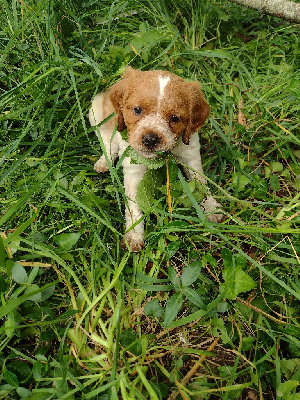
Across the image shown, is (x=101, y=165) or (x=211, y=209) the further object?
(x=101, y=165)

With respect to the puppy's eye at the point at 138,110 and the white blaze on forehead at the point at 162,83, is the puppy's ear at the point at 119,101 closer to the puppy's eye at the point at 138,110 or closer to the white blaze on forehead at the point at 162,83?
the puppy's eye at the point at 138,110

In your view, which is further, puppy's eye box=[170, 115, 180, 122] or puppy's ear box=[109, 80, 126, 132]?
puppy's ear box=[109, 80, 126, 132]

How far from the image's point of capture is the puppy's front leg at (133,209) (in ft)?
8.24

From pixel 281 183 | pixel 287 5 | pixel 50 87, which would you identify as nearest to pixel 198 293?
pixel 281 183

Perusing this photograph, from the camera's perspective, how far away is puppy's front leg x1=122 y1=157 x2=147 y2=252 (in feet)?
8.24

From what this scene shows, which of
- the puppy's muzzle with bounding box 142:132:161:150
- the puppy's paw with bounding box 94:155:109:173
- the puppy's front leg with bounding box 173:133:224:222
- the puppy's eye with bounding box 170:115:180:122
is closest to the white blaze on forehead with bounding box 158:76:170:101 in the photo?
the puppy's eye with bounding box 170:115:180:122

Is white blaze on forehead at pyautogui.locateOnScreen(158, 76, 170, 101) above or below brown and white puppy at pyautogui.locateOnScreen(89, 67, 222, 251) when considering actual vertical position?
above

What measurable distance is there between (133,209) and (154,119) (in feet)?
2.41

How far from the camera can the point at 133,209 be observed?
105 inches

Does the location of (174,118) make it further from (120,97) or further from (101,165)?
(101,165)

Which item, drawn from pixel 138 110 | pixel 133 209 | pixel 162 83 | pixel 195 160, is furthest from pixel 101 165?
A: pixel 162 83

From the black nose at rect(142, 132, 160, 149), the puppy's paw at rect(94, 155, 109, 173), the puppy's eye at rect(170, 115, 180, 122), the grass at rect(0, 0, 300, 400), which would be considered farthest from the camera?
the puppy's paw at rect(94, 155, 109, 173)

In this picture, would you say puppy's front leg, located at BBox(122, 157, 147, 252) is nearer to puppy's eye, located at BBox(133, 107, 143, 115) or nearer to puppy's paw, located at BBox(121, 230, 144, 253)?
puppy's paw, located at BBox(121, 230, 144, 253)

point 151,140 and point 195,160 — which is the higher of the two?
point 151,140
